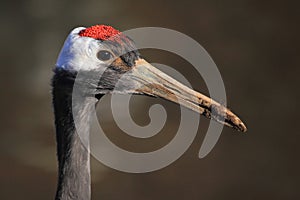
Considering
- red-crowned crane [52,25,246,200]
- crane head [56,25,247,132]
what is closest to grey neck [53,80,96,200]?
red-crowned crane [52,25,246,200]

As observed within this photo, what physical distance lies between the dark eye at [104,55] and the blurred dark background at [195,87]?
113 inches

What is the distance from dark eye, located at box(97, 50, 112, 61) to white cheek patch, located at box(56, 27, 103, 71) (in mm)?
19

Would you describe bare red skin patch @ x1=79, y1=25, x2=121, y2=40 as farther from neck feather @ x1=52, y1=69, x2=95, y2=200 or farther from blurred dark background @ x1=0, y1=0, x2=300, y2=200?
blurred dark background @ x1=0, y1=0, x2=300, y2=200

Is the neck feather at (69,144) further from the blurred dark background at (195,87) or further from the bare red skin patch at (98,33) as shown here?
the blurred dark background at (195,87)

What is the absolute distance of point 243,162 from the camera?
6.25 meters

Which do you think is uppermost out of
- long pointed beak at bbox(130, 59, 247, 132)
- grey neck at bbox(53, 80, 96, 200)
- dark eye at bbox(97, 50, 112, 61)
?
dark eye at bbox(97, 50, 112, 61)

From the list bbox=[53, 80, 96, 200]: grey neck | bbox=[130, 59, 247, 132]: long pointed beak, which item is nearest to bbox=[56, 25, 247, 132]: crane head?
bbox=[130, 59, 247, 132]: long pointed beak

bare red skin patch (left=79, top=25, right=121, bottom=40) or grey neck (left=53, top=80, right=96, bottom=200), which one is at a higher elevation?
bare red skin patch (left=79, top=25, right=121, bottom=40)

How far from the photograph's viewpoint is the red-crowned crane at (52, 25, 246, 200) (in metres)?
3.28

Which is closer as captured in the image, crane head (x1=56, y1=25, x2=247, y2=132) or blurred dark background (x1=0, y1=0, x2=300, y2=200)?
crane head (x1=56, y1=25, x2=247, y2=132)

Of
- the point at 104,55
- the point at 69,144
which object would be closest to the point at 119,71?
the point at 104,55

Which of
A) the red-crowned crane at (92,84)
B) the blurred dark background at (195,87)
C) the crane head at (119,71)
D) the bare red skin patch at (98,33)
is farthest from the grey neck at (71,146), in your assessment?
the blurred dark background at (195,87)

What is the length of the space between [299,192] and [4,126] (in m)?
2.67

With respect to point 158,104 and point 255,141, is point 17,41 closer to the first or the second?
point 158,104
